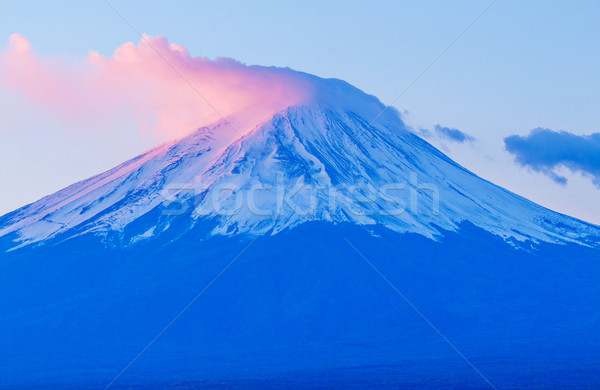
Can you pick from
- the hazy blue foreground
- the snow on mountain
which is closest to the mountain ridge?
the snow on mountain

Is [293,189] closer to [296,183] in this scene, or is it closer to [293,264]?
[296,183]

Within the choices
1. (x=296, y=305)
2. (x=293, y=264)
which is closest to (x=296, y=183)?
(x=293, y=264)

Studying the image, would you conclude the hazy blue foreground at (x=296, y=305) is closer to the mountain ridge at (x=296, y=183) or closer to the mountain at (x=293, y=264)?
the mountain at (x=293, y=264)

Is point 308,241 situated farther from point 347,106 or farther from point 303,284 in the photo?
point 347,106

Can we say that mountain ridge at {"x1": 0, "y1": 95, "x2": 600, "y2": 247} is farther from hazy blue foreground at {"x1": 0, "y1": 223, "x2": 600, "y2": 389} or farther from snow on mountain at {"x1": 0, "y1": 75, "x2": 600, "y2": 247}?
hazy blue foreground at {"x1": 0, "y1": 223, "x2": 600, "y2": 389}

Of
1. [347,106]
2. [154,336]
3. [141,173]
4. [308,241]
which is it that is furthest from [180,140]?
[154,336]

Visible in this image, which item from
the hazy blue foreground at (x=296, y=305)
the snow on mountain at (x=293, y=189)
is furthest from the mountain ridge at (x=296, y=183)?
the hazy blue foreground at (x=296, y=305)
